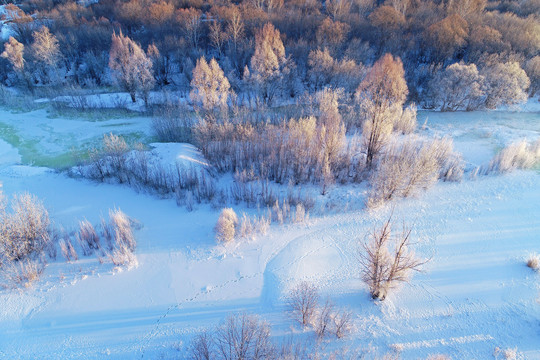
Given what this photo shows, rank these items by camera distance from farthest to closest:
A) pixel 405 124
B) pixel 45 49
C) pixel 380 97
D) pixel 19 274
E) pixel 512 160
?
pixel 45 49, pixel 405 124, pixel 512 160, pixel 380 97, pixel 19 274

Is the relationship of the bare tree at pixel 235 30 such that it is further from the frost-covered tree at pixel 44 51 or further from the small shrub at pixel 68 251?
the small shrub at pixel 68 251

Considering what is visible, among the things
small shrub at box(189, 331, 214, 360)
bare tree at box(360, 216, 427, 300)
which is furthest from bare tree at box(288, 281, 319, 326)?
small shrub at box(189, 331, 214, 360)

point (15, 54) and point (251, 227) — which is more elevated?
point (15, 54)

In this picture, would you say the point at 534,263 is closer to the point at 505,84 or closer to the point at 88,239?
the point at 88,239

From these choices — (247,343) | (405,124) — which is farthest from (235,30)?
(247,343)

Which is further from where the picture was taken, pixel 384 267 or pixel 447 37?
pixel 447 37
